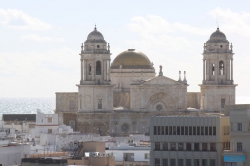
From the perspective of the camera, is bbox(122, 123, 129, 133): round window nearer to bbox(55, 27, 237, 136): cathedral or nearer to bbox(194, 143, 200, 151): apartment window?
bbox(55, 27, 237, 136): cathedral

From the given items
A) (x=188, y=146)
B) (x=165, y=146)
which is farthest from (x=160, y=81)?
(x=188, y=146)

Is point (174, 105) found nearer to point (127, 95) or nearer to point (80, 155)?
point (127, 95)

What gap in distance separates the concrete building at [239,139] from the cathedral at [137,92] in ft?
251

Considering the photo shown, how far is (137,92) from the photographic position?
569 feet

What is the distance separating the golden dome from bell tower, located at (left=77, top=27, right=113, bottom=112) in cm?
676

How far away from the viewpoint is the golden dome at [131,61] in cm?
18050

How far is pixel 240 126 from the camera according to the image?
3740 inches

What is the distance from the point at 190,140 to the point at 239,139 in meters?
4.57

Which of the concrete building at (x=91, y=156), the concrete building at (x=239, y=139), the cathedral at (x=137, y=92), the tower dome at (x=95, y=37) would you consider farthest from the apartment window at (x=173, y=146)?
the tower dome at (x=95, y=37)

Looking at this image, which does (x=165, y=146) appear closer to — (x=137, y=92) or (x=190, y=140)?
(x=190, y=140)

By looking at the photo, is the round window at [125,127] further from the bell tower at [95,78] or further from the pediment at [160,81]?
the pediment at [160,81]

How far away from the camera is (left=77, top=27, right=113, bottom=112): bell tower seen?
173375mm

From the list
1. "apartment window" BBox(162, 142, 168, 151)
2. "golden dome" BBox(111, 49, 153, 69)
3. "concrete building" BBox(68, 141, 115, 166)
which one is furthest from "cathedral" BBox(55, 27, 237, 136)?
"apartment window" BBox(162, 142, 168, 151)

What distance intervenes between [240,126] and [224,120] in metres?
3.77
